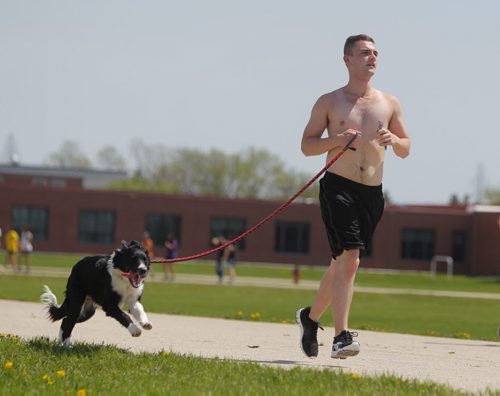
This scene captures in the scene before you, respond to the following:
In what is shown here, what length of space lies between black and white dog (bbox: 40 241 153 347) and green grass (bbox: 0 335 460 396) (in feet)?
1.46

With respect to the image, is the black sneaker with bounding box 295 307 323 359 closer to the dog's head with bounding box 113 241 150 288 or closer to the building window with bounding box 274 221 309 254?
the dog's head with bounding box 113 241 150 288

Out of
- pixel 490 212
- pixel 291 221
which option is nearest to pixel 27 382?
pixel 291 221

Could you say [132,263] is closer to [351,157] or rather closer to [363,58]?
[351,157]

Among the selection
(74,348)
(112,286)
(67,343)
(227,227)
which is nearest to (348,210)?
(112,286)

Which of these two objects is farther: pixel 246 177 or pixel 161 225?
pixel 246 177

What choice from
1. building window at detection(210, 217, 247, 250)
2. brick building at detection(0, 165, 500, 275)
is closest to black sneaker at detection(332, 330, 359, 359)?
brick building at detection(0, 165, 500, 275)

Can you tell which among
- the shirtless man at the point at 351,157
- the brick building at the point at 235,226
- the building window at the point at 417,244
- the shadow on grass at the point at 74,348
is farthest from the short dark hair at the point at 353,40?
the building window at the point at 417,244

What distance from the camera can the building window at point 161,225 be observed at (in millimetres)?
69938

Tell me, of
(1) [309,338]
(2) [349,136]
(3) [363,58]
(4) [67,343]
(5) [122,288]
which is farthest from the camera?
(4) [67,343]

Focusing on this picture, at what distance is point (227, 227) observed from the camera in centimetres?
7119

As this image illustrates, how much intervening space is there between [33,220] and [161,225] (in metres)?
7.81

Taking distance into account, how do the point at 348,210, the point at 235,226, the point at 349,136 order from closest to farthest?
the point at 349,136 < the point at 348,210 < the point at 235,226

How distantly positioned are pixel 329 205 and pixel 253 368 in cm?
153

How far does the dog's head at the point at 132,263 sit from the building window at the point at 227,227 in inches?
2386
